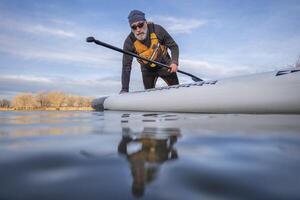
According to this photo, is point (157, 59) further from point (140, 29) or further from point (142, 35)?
point (140, 29)

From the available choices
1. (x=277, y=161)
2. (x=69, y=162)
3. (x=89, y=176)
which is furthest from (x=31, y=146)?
(x=277, y=161)

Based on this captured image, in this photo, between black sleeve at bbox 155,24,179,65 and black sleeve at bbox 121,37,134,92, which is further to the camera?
black sleeve at bbox 121,37,134,92

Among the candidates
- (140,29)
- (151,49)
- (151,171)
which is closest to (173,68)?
(151,49)

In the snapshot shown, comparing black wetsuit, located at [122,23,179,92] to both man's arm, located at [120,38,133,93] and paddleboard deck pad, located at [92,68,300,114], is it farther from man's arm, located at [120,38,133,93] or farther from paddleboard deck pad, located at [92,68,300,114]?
paddleboard deck pad, located at [92,68,300,114]

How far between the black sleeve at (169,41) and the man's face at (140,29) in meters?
0.30

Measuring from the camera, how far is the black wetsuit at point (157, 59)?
5773 millimetres

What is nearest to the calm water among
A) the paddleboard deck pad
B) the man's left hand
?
the paddleboard deck pad

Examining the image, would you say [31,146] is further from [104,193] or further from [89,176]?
[104,193]

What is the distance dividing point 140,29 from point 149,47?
1.35 feet

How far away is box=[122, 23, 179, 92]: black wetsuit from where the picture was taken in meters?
5.77

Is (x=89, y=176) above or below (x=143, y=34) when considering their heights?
below

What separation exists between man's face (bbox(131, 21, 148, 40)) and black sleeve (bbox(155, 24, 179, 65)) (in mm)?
301

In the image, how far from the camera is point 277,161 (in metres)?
0.74

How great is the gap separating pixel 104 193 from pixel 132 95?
4627 millimetres
